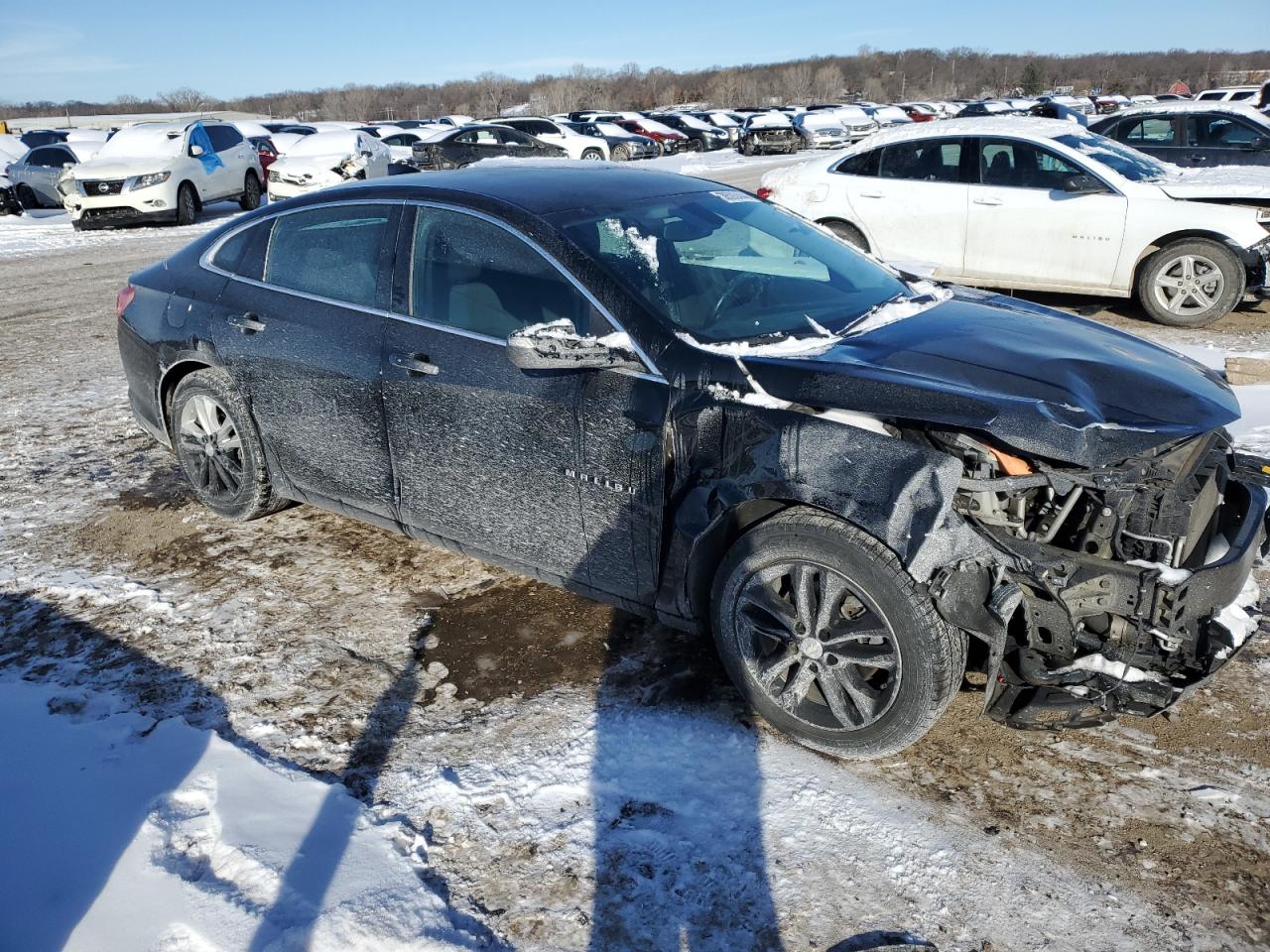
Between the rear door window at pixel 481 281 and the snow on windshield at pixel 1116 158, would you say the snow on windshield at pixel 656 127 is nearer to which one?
the snow on windshield at pixel 1116 158

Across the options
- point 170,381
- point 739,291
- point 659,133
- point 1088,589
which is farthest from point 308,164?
point 659,133

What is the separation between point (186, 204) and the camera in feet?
57.7

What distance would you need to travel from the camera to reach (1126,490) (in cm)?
279

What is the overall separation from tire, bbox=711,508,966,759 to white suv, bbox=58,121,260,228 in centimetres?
1702

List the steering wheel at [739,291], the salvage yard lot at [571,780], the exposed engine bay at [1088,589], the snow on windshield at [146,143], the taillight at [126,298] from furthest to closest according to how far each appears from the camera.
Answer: the snow on windshield at [146,143] < the taillight at [126,298] < the steering wheel at [739,291] < the exposed engine bay at [1088,589] < the salvage yard lot at [571,780]

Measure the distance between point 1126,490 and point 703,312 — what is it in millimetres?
1451

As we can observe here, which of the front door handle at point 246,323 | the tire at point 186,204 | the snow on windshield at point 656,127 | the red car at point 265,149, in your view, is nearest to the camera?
the front door handle at point 246,323

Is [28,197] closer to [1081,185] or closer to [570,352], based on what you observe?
[1081,185]

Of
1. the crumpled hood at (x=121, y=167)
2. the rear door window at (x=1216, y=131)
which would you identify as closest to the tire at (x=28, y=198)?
the crumpled hood at (x=121, y=167)

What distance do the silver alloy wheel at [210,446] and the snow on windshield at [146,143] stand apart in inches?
586

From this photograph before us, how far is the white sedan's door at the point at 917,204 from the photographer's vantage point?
920 cm

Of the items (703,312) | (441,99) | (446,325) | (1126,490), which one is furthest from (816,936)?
(441,99)

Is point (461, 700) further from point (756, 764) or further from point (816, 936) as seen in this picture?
point (816, 936)

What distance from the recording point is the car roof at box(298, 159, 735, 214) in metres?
3.83
